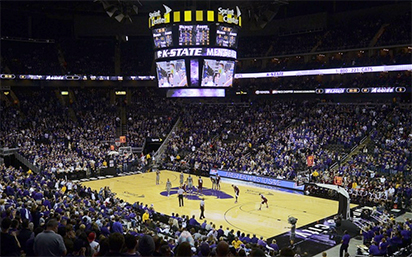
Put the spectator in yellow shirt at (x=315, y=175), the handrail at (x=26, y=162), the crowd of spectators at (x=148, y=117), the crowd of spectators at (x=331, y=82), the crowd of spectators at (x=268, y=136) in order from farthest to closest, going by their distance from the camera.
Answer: the crowd of spectators at (x=148, y=117), the crowd of spectators at (x=331, y=82), the handrail at (x=26, y=162), the crowd of spectators at (x=268, y=136), the spectator in yellow shirt at (x=315, y=175)

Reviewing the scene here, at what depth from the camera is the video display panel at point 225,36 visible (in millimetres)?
24094

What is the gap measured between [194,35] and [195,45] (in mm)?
613

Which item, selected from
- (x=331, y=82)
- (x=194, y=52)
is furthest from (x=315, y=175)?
(x=331, y=82)

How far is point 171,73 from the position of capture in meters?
25.6

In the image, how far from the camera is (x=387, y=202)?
21.5 m

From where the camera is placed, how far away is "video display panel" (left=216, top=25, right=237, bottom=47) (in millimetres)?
24094

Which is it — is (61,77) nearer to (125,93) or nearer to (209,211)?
(125,93)

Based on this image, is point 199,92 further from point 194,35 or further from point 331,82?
point 331,82

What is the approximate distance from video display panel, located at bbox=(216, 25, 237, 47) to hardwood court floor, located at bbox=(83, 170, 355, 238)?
10120 millimetres

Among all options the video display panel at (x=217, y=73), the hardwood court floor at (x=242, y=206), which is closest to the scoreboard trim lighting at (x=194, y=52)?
the video display panel at (x=217, y=73)

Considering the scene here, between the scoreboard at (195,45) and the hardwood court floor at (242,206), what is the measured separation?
24.9 feet

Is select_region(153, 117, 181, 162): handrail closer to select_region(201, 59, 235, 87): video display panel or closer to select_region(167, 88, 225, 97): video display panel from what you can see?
select_region(167, 88, 225, 97): video display panel

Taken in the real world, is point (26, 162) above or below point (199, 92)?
below

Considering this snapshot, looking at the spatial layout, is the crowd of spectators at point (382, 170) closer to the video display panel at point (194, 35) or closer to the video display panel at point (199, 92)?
the video display panel at point (199, 92)
